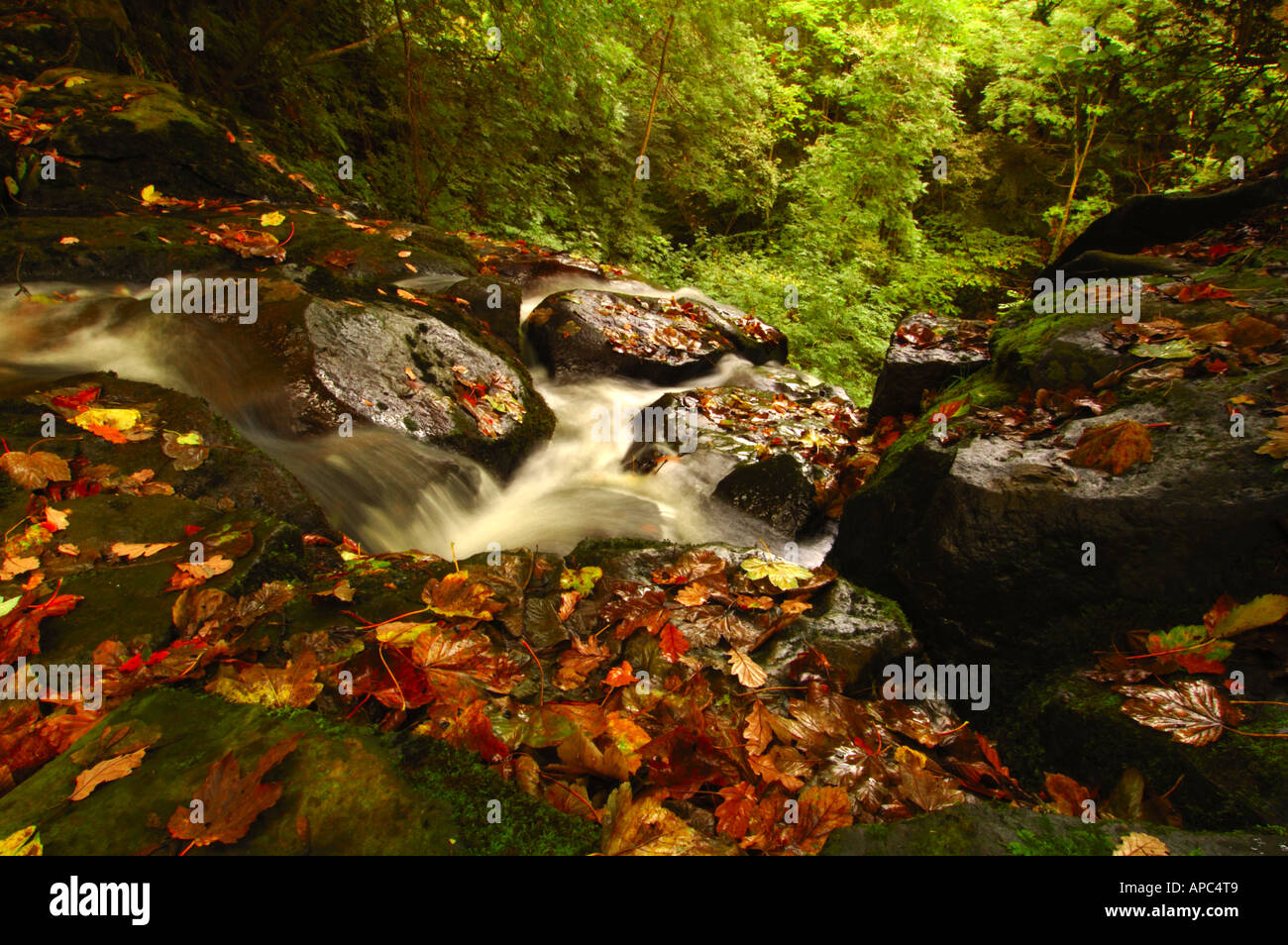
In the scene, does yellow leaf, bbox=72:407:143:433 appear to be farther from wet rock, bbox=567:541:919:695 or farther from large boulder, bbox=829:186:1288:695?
large boulder, bbox=829:186:1288:695

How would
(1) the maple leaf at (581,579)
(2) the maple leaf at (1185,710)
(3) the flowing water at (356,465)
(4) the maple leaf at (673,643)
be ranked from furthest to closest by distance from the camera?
(3) the flowing water at (356,465)
(1) the maple leaf at (581,579)
(4) the maple leaf at (673,643)
(2) the maple leaf at (1185,710)

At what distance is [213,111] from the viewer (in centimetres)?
664

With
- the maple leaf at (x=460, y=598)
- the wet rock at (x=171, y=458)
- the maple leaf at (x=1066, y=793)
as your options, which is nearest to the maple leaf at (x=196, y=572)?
the wet rock at (x=171, y=458)

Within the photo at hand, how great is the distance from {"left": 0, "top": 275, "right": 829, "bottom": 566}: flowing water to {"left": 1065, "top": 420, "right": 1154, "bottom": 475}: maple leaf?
2.04 metres

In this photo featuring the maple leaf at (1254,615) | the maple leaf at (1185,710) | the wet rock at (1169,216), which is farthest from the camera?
the wet rock at (1169,216)

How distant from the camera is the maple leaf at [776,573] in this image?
8.82ft

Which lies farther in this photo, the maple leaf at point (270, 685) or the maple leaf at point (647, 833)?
the maple leaf at point (270, 685)

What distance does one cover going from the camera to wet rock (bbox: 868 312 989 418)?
4746 millimetres

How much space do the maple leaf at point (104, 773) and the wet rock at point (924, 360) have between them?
5268 millimetres

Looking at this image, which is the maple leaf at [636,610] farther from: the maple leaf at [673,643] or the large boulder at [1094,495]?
the large boulder at [1094,495]

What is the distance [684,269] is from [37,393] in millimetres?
11664

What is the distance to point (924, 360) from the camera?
488 cm

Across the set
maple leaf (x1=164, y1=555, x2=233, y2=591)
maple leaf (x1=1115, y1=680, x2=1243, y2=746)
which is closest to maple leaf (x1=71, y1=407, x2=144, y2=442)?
maple leaf (x1=164, y1=555, x2=233, y2=591)

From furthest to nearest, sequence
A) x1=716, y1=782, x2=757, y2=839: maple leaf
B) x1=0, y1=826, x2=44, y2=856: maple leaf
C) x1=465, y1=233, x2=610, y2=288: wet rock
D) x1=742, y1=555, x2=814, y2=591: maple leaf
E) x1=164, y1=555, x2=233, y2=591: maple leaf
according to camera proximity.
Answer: x1=465, y1=233, x2=610, y2=288: wet rock, x1=742, y1=555, x2=814, y2=591: maple leaf, x1=164, y1=555, x2=233, y2=591: maple leaf, x1=716, y1=782, x2=757, y2=839: maple leaf, x1=0, y1=826, x2=44, y2=856: maple leaf
